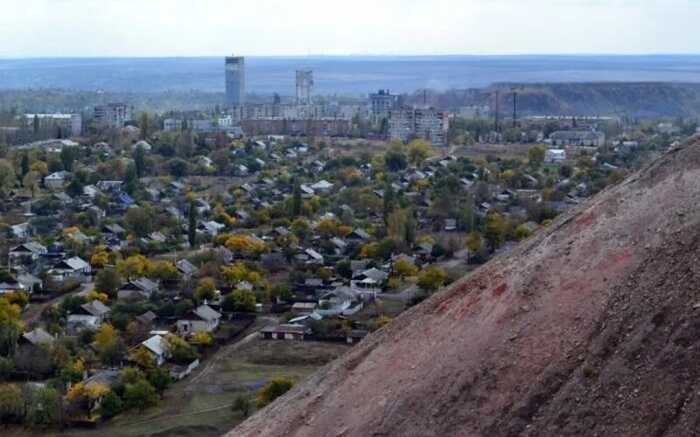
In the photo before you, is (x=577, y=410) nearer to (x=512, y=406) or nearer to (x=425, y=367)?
(x=512, y=406)

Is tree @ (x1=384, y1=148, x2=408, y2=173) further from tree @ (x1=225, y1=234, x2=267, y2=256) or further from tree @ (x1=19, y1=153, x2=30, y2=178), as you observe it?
tree @ (x1=225, y1=234, x2=267, y2=256)

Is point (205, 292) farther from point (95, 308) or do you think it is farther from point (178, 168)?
point (178, 168)

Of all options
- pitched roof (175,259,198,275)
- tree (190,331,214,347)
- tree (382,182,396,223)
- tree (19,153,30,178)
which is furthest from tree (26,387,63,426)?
tree (19,153,30,178)

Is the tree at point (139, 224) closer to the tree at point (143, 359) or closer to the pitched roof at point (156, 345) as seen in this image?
the pitched roof at point (156, 345)

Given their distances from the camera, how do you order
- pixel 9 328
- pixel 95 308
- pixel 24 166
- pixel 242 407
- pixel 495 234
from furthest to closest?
pixel 24 166, pixel 495 234, pixel 95 308, pixel 9 328, pixel 242 407

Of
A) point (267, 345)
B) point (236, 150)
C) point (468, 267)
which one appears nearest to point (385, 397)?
point (267, 345)

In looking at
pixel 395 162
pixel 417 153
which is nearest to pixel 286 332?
pixel 395 162
